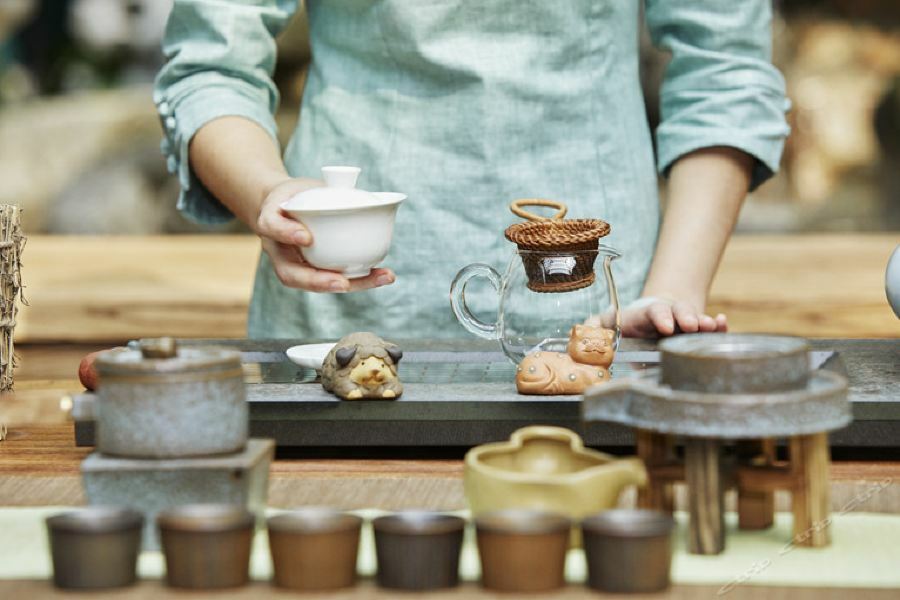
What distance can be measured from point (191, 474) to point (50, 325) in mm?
2033

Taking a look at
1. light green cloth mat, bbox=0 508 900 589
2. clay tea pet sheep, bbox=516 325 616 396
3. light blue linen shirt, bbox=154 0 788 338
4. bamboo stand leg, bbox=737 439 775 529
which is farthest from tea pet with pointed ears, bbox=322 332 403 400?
light blue linen shirt, bbox=154 0 788 338

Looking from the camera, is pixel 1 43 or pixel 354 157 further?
pixel 1 43

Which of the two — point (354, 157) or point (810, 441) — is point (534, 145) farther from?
point (810, 441)

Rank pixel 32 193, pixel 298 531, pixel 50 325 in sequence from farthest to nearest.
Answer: pixel 32 193 < pixel 50 325 < pixel 298 531

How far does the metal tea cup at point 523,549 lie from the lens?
0.77m

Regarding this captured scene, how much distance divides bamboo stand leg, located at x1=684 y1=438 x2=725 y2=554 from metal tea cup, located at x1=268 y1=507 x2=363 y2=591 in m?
0.21

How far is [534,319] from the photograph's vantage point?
1.29 metres

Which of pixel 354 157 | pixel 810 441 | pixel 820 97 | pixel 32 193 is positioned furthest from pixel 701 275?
pixel 32 193

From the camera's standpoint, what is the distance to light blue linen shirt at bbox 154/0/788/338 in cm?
182

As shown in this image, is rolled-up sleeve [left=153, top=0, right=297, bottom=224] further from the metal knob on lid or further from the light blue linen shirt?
the metal knob on lid

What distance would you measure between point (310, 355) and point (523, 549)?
23.5 inches

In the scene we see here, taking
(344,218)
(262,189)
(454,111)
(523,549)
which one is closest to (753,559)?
(523,549)

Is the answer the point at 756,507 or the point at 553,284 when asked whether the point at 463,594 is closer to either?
the point at 756,507

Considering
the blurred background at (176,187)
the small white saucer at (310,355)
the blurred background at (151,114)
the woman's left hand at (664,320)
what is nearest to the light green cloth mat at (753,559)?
the small white saucer at (310,355)
